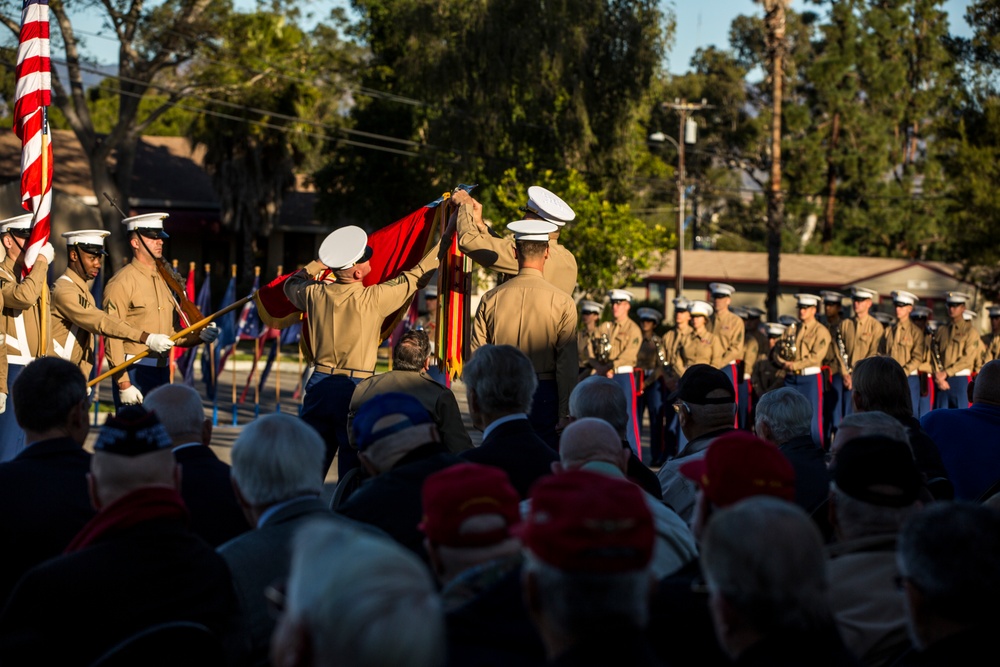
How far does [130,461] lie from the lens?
11.3 feet

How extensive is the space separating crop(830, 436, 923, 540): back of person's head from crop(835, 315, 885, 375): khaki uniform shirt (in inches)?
524

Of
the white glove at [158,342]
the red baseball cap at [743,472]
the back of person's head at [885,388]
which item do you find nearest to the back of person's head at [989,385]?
→ the back of person's head at [885,388]

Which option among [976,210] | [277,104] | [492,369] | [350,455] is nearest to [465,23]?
[277,104]

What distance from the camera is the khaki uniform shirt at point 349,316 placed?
7.71 m

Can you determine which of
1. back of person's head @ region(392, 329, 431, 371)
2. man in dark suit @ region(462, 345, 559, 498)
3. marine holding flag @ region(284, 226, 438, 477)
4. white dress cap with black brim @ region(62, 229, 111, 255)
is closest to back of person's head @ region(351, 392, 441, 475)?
man in dark suit @ region(462, 345, 559, 498)

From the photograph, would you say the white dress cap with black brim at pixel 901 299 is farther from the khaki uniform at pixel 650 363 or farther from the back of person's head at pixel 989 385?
the back of person's head at pixel 989 385

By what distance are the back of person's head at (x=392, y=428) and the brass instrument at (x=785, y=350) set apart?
12342mm

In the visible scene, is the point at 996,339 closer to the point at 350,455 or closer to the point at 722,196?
the point at 350,455

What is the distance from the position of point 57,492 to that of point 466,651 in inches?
77.6

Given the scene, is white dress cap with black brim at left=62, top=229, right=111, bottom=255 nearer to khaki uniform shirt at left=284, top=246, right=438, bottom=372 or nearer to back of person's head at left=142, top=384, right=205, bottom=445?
khaki uniform shirt at left=284, top=246, right=438, bottom=372

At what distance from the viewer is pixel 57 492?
4105 mm

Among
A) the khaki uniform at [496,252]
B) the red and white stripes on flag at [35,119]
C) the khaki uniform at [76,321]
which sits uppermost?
the red and white stripes on flag at [35,119]

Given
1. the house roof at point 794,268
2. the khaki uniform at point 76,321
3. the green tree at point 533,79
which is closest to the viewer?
the khaki uniform at point 76,321

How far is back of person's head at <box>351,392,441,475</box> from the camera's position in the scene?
4.39 m
